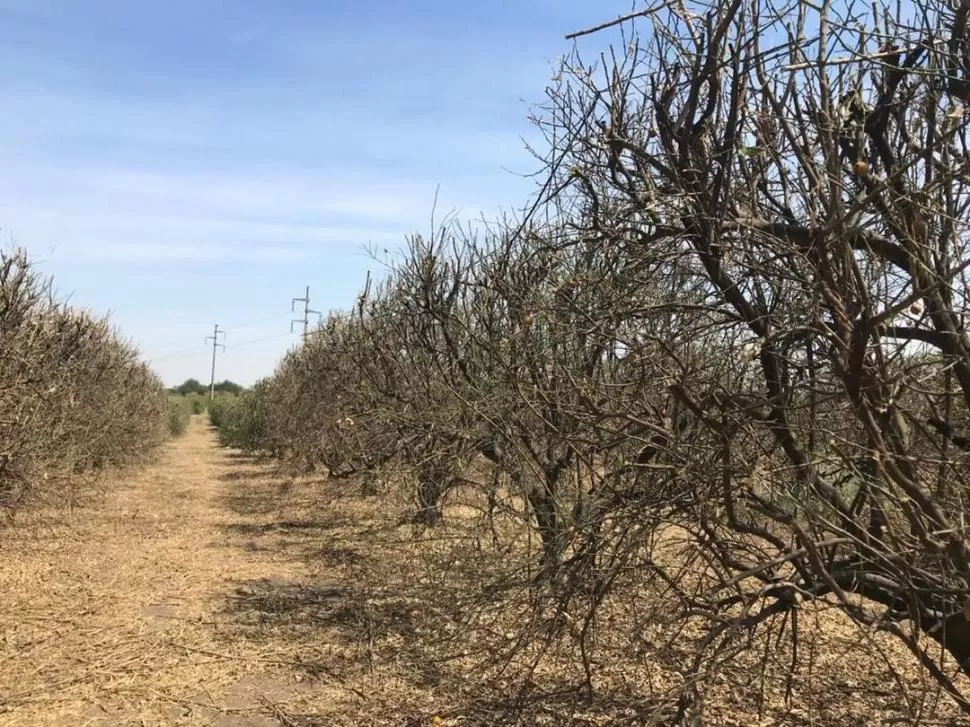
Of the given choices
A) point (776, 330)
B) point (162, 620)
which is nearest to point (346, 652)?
point (162, 620)

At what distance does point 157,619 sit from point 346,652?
2.05 meters

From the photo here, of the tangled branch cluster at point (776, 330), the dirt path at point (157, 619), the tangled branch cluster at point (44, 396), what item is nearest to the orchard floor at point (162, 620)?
the dirt path at point (157, 619)

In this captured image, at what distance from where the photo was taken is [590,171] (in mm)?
4461

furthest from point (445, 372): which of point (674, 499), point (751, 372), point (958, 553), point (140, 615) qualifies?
point (958, 553)

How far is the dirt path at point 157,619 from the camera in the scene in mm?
5367

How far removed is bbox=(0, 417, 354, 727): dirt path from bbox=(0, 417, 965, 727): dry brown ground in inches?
0.9

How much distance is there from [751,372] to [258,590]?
21.0ft

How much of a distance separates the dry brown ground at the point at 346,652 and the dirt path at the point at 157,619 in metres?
0.02

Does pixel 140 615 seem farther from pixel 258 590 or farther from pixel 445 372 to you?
pixel 445 372

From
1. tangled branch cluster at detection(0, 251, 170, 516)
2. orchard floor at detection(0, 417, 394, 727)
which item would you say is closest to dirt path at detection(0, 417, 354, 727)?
orchard floor at detection(0, 417, 394, 727)

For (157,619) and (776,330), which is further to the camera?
(157,619)

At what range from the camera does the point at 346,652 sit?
256 inches

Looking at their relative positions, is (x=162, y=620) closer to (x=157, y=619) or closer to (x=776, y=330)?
(x=157, y=619)

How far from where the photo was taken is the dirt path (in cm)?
537
